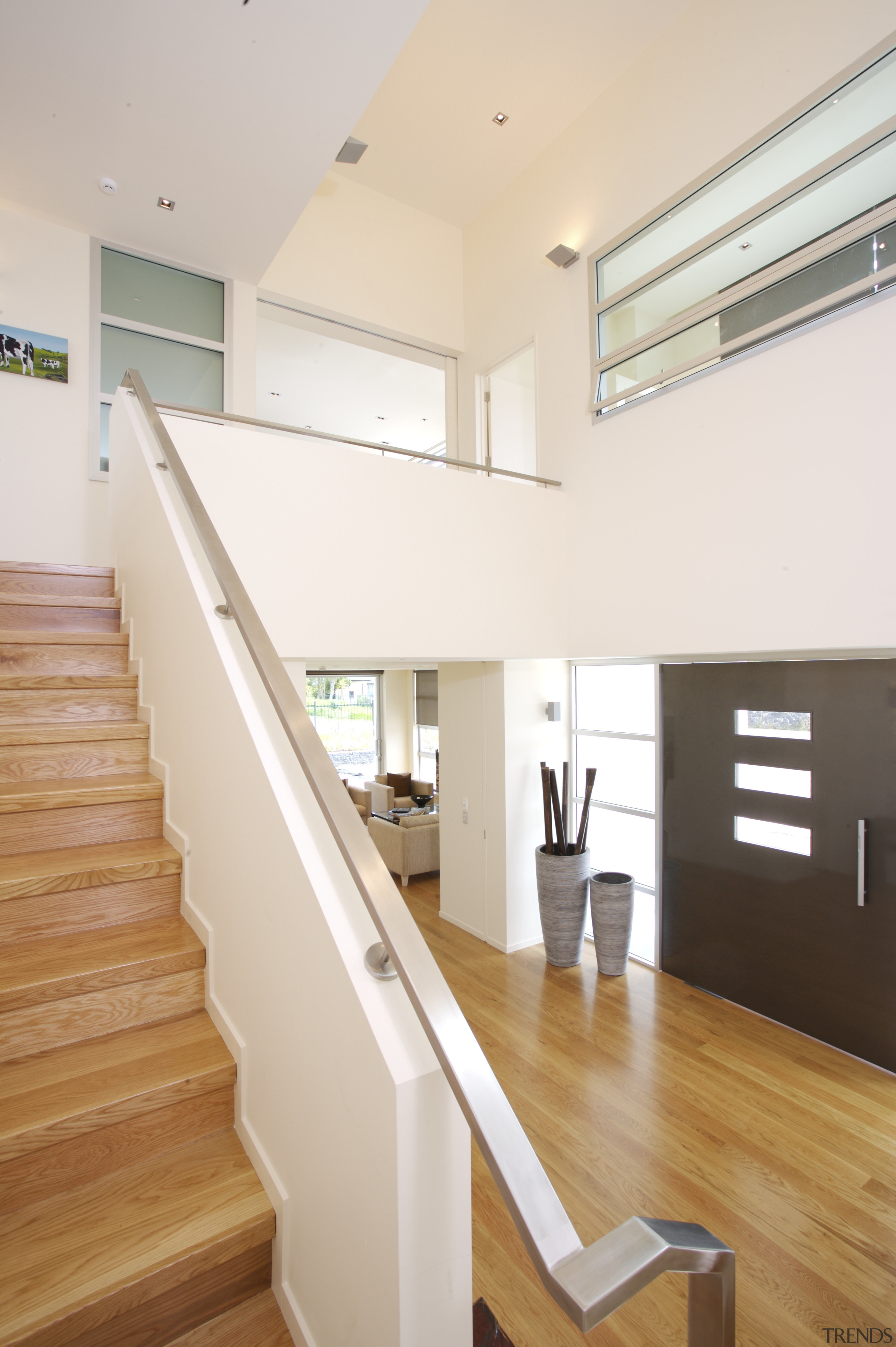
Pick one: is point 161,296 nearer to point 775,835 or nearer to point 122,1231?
point 122,1231

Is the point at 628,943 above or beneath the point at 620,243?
beneath

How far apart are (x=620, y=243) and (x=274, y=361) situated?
4.44m

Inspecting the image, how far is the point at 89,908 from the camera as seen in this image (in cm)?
201

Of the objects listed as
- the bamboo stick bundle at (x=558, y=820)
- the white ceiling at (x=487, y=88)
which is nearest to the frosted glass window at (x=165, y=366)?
the white ceiling at (x=487, y=88)

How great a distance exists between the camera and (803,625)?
3.48 meters

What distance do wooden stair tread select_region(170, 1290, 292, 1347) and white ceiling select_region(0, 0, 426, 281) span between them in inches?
190

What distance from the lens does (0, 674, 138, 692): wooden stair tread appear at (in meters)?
2.67

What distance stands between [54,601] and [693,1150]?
407 cm

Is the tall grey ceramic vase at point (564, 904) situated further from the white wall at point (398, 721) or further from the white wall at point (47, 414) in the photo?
the white wall at point (398, 721)

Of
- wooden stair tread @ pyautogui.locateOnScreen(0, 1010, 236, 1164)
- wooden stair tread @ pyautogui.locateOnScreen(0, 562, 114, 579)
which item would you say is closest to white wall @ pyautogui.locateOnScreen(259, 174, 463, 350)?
wooden stair tread @ pyautogui.locateOnScreen(0, 562, 114, 579)

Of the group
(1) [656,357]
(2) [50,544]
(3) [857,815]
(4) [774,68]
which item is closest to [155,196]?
(2) [50,544]

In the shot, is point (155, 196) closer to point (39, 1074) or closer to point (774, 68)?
point (774, 68)

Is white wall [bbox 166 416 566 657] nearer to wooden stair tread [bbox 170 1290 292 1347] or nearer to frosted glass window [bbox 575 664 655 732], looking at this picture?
frosted glass window [bbox 575 664 655 732]

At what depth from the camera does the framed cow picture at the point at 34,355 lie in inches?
179
